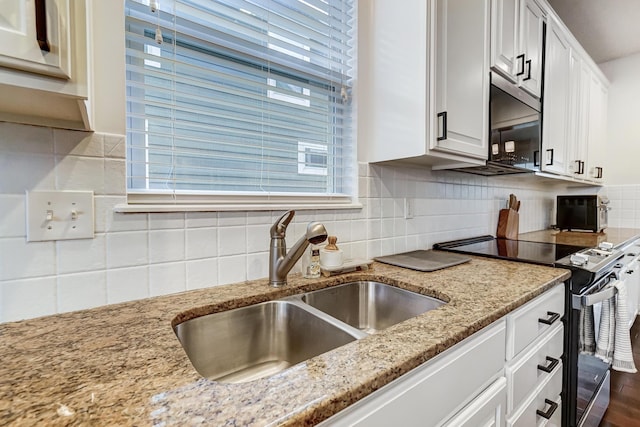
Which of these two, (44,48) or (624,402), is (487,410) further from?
(624,402)

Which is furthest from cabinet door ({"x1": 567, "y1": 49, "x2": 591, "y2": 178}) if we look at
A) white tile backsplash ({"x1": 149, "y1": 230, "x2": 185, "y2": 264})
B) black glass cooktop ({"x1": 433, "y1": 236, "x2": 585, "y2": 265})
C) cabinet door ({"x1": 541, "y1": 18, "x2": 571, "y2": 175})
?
white tile backsplash ({"x1": 149, "y1": 230, "x2": 185, "y2": 264})

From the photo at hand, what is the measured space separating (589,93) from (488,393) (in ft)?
10.1

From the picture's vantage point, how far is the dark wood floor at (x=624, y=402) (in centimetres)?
153

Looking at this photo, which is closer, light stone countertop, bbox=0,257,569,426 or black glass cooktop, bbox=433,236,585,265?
light stone countertop, bbox=0,257,569,426

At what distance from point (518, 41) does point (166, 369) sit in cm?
210

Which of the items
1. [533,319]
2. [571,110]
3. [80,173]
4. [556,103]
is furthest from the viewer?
[571,110]

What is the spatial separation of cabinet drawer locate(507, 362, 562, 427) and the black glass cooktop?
17.7 inches

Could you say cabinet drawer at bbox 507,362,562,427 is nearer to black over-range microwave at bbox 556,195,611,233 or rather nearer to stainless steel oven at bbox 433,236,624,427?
stainless steel oven at bbox 433,236,624,427

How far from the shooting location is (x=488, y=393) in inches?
31.7

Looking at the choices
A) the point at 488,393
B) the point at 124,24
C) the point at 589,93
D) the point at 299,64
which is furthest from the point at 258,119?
the point at 589,93

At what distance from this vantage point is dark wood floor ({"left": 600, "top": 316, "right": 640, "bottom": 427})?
5.01ft

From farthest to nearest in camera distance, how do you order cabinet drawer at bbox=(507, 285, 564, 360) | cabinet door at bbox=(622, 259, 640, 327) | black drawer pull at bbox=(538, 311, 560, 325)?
cabinet door at bbox=(622, 259, 640, 327), black drawer pull at bbox=(538, 311, 560, 325), cabinet drawer at bbox=(507, 285, 564, 360)

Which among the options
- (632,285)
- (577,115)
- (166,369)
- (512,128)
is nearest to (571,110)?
(577,115)

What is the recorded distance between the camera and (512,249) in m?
1.65
